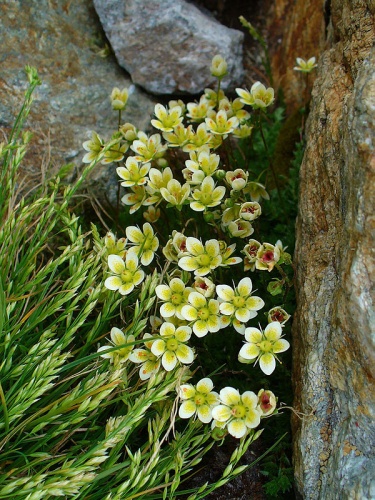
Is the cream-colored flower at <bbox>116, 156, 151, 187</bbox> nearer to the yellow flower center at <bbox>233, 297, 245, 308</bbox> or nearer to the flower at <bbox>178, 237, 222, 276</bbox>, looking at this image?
the flower at <bbox>178, 237, 222, 276</bbox>

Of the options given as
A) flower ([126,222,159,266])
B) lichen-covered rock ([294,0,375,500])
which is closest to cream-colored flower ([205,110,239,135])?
lichen-covered rock ([294,0,375,500])

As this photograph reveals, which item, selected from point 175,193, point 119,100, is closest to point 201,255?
point 175,193

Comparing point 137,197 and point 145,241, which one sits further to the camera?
Result: point 137,197

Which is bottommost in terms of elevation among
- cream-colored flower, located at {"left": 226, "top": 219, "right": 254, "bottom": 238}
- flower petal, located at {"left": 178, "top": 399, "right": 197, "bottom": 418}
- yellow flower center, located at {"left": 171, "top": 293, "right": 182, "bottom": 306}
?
flower petal, located at {"left": 178, "top": 399, "right": 197, "bottom": 418}

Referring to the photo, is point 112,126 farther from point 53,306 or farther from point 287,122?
point 53,306

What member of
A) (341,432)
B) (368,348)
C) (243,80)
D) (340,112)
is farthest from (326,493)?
(243,80)

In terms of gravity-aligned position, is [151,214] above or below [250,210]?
below

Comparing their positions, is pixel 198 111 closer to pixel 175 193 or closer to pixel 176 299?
pixel 175 193
